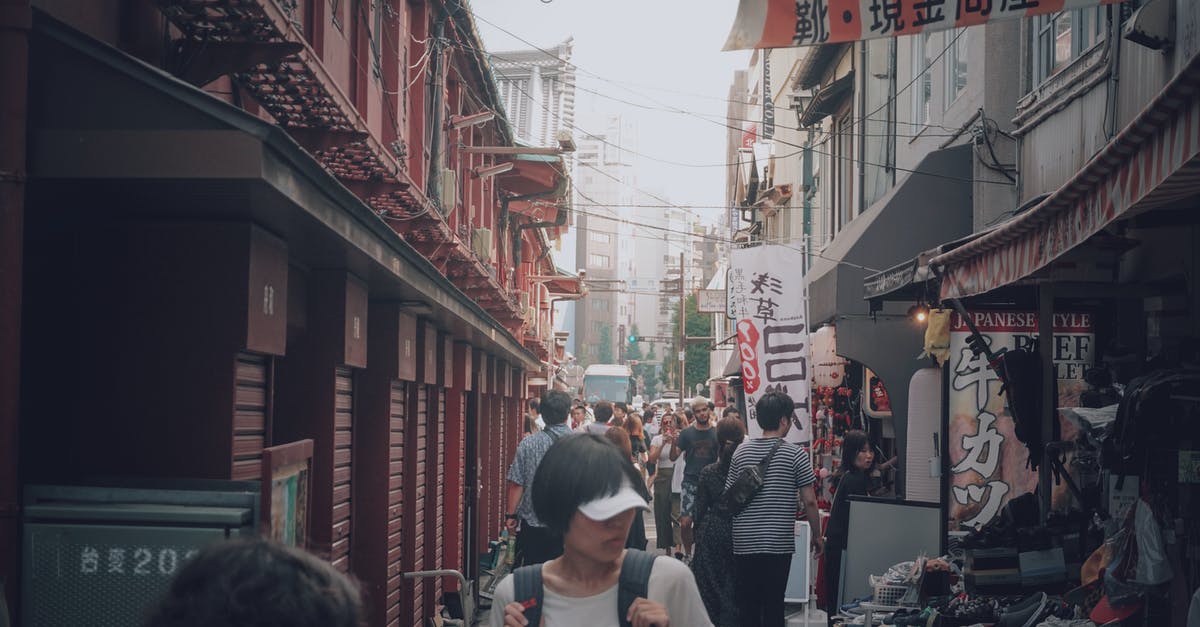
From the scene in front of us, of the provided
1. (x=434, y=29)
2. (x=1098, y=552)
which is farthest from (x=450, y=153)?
(x=1098, y=552)

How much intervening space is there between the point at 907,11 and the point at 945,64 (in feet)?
31.1

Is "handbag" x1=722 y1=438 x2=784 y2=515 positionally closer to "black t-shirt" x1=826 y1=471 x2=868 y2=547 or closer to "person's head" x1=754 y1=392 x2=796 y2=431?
"person's head" x1=754 y1=392 x2=796 y2=431

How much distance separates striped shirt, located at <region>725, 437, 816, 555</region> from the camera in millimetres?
8945

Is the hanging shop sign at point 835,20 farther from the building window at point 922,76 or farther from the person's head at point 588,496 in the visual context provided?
the building window at point 922,76

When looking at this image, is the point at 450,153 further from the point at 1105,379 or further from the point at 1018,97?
the point at 1105,379

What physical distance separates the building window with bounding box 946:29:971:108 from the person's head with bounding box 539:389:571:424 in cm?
788

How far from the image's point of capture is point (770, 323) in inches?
566

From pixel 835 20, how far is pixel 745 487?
3.25 meters

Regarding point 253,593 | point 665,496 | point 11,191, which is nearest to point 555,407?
point 11,191

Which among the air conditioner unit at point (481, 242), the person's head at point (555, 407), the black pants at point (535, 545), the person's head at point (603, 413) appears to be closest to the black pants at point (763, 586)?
the black pants at point (535, 545)

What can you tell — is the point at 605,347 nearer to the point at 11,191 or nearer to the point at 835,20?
the point at 835,20

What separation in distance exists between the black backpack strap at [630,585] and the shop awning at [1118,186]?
2622 millimetres

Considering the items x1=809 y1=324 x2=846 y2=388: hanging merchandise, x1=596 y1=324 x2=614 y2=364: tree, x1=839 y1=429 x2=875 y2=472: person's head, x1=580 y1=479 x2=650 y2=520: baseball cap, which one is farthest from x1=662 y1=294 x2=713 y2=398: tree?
x1=580 y1=479 x2=650 y2=520: baseball cap

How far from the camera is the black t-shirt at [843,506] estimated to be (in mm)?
11664
